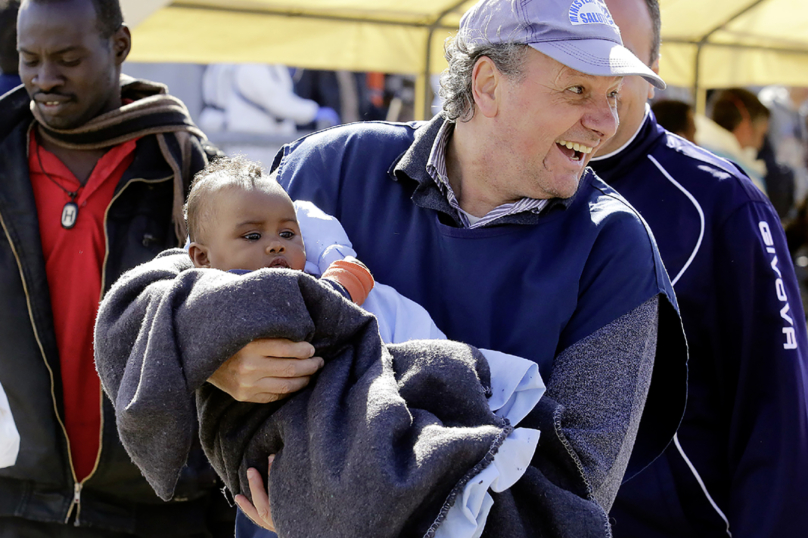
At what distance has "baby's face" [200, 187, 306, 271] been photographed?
1971 millimetres

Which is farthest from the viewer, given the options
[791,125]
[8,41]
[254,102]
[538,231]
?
[791,125]

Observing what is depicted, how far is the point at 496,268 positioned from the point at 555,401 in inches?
14.4

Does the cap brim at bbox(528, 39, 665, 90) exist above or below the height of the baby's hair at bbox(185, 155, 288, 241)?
above

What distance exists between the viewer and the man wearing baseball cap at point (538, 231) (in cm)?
191

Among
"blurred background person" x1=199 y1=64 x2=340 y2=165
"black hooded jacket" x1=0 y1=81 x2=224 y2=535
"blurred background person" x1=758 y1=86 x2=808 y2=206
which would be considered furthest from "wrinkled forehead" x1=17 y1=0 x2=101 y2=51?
"blurred background person" x1=758 y1=86 x2=808 y2=206

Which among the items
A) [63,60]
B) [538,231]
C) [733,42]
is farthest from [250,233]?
[733,42]

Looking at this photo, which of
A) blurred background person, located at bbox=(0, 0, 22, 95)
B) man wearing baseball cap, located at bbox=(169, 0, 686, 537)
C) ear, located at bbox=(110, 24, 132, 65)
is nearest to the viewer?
man wearing baseball cap, located at bbox=(169, 0, 686, 537)

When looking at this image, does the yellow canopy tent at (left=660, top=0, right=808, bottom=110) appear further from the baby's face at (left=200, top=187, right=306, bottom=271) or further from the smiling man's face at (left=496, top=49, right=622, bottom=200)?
the baby's face at (left=200, top=187, right=306, bottom=271)

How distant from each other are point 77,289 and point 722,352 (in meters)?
2.08

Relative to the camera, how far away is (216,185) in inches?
81.2

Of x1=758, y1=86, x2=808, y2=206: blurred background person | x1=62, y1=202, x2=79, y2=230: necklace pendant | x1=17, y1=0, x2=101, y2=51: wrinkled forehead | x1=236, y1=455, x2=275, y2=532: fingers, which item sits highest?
x1=17, y1=0, x2=101, y2=51: wrinkled forehead

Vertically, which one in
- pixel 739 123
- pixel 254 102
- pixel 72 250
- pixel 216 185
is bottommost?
pixel 254 102

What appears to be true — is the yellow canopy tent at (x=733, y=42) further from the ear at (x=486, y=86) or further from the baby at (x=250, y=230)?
the baby at (x=250, y=230)

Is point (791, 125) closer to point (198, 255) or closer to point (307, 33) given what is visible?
point (307, 33)
